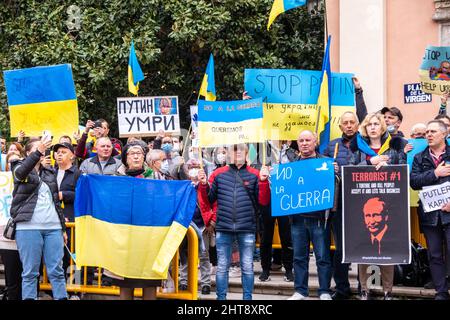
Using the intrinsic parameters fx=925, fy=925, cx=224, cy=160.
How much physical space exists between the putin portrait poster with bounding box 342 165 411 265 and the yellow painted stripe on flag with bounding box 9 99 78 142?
11.6 ft

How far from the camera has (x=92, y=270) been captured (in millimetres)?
10484

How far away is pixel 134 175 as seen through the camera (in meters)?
9.39

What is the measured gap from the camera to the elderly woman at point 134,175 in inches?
353

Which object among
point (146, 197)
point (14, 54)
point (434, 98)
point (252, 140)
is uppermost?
point (14, 54)

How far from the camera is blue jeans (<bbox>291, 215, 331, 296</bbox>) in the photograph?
9938 millimetres

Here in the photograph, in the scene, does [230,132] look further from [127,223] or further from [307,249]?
[127,223]

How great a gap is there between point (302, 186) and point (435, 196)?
1.41m

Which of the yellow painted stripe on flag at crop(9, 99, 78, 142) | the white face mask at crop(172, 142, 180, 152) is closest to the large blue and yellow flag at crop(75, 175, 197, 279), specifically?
the yellow painted stripe on flag at crop(9, 99, 78, 142)

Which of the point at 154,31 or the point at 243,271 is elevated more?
the point at 154,31
